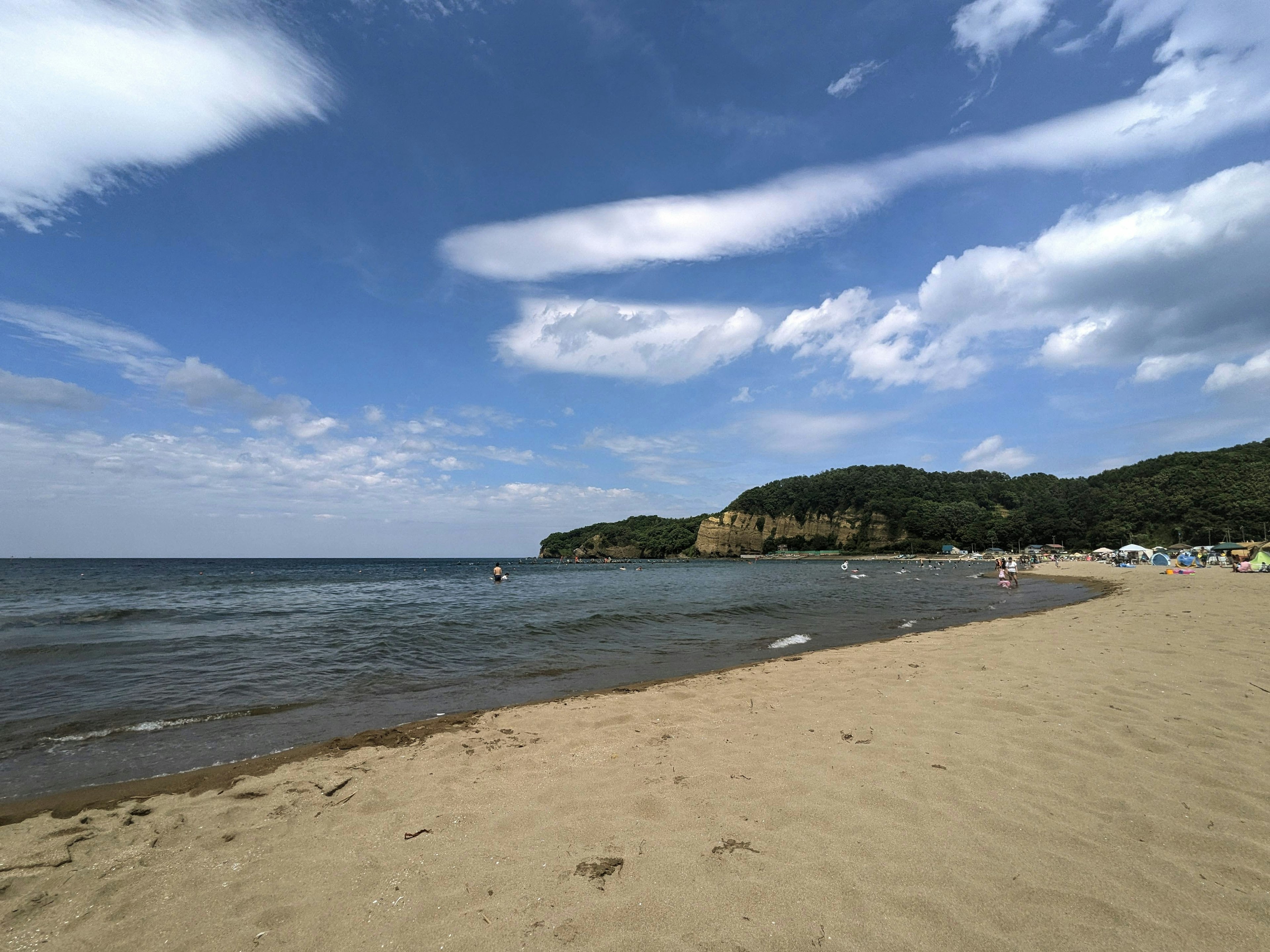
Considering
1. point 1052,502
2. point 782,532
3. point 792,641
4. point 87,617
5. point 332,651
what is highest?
point 1052,502

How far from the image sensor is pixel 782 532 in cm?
14838

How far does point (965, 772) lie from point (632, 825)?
113 inches

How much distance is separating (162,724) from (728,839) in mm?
8537

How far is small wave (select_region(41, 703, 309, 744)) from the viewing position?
23.8 ft

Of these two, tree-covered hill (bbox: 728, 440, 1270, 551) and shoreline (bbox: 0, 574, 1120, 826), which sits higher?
tree-covered hill (bbox: 728, 440, 1270, 551)

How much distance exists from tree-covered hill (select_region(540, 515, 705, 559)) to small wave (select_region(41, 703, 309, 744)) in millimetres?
153038

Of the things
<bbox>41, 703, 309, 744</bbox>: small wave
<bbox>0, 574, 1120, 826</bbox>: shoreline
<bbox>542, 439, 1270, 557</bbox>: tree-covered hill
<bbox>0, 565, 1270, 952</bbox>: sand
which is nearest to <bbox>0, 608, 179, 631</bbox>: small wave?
<bbox>41, 703, 309, 744</bbox>: small wave

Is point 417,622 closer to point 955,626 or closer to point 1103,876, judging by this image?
point 955,626

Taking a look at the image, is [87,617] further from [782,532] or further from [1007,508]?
[1007,508]

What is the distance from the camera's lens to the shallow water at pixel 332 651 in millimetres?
7383

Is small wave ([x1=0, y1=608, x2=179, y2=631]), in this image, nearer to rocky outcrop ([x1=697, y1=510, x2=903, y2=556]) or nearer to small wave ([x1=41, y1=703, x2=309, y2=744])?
small wave ([x1=41, y1=703, x2=309, y2=744])

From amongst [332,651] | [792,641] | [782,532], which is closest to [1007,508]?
[782,532]

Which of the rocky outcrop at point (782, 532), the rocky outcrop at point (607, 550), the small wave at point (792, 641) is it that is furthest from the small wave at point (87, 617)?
the rocky outcrop at point (607, 550)

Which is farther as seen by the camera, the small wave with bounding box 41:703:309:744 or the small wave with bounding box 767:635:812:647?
the small wave with bounding box 767:635:812:647
